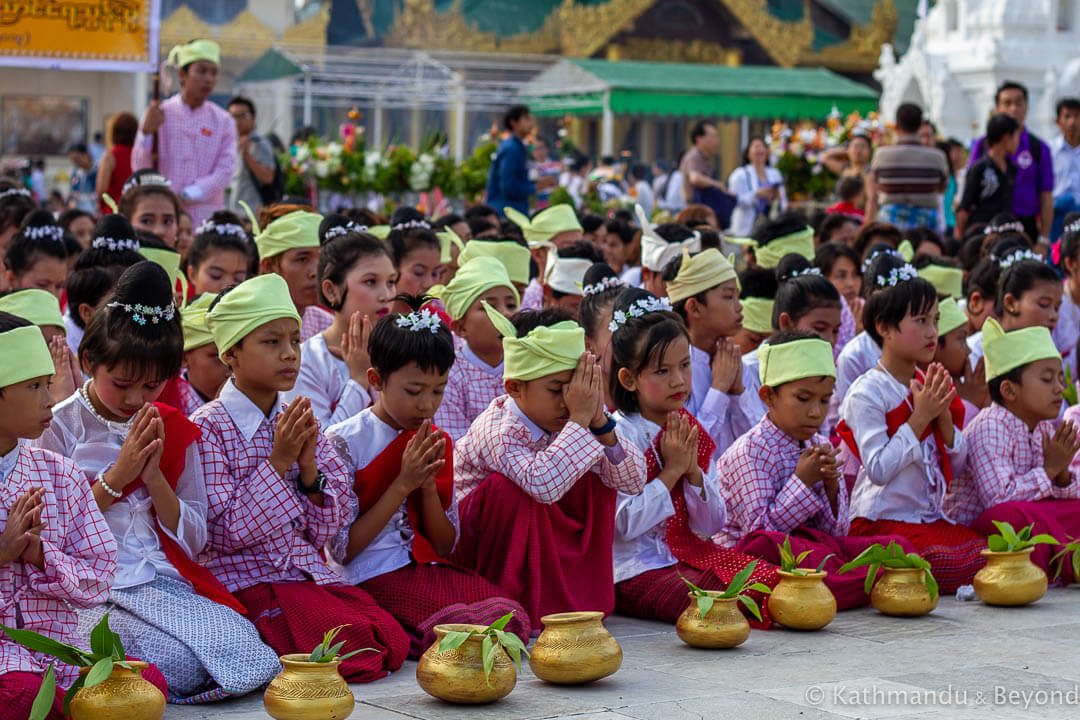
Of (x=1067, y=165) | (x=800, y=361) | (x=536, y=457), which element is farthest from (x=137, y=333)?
(x=1067, y=165)

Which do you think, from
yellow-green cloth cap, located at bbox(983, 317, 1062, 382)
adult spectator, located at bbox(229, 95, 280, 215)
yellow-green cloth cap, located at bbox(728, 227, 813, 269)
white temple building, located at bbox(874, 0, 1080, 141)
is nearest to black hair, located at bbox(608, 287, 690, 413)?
yellow-green cloth cap, located at bbox(983, 317, 1062, 382)

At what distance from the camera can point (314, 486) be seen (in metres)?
4.07

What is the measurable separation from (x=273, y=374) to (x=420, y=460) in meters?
0.44

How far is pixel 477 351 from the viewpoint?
216 inches

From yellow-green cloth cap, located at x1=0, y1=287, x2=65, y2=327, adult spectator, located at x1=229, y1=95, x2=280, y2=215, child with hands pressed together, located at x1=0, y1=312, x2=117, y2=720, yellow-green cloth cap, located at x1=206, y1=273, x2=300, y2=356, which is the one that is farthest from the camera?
adult spectator, located at x1=229, y1=95, x2=280, y2=215

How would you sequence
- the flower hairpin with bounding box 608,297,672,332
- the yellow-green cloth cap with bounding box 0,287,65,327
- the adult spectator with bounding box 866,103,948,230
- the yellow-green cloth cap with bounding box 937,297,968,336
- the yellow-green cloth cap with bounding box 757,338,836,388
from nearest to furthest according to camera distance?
1. the yellow-green cloth cap with bounding box 0,287,65,327
2. the flower hairpin with bounding box 608,297,672,332
3. the yellow-green cloth cap with bounding box 757,338,836,388
4. the yellow-green cloth cap with bounding box 937,297,968,336
5. the adult spectator with bounding box 866,103,948,230

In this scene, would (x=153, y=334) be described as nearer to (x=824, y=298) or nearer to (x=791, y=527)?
(x=791, y=527)

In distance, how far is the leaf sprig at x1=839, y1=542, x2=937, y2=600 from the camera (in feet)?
15.3

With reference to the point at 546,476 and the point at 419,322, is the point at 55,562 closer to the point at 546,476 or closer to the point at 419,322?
the point at 419,322

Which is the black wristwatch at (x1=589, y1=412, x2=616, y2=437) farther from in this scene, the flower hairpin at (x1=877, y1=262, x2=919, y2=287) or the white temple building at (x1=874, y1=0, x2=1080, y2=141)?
the white temple building at (x1=874, y1=0, x2=1080, y2=141)

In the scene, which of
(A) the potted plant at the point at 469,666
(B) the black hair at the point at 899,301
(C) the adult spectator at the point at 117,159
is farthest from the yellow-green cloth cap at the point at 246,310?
(C) the adult spectator at the point at 117,159

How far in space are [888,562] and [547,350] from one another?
1.23 metres

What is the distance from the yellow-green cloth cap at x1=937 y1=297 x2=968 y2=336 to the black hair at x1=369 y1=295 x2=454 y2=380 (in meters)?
2.34

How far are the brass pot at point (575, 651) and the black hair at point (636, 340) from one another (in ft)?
3.58
